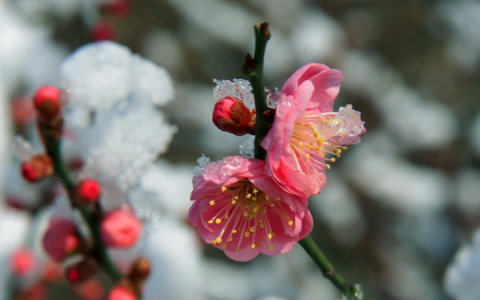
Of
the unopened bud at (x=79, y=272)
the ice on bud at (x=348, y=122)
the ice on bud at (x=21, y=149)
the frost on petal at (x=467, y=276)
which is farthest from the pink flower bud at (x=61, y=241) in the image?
the frost on petal at (x=467, y=276)

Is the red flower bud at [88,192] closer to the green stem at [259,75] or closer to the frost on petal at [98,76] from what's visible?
the frost on petal at [98,76]

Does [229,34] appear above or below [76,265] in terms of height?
below

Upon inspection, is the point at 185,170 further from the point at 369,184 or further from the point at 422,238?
the point at 422,238

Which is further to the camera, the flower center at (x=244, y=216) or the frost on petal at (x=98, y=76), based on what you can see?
the frost on petal at (x=98, y=76)

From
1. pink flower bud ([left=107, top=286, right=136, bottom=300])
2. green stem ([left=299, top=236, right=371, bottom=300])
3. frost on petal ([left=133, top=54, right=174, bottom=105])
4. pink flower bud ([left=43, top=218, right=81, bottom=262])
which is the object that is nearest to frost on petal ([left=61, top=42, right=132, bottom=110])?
frost on petal ([left=133, top=54, right=174, bottom=105])

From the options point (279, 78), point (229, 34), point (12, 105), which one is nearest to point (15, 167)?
point (12, 105)

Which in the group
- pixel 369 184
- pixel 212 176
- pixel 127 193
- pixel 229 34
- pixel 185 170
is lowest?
pixel 369 184

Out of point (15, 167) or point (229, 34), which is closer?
point (15, 167)
